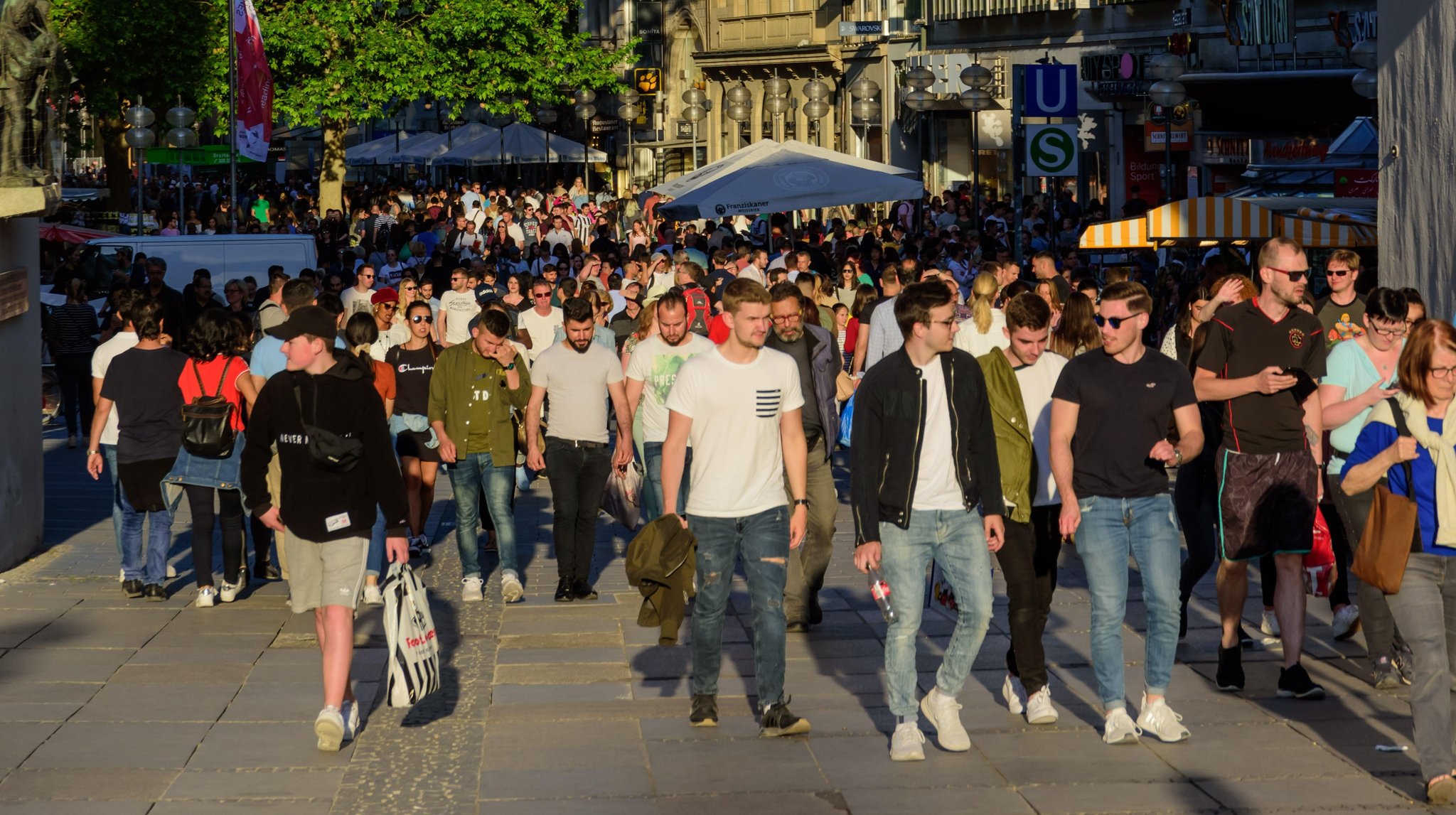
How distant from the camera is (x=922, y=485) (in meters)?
7.44

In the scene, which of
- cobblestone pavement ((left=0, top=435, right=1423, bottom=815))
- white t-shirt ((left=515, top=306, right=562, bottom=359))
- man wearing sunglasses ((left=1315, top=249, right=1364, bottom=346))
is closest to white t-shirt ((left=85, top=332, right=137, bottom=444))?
cobblestone pavement ((left=0, top=435, right=1423, bottom=815))

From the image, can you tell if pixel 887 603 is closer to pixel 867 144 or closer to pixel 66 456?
pixel 66 456

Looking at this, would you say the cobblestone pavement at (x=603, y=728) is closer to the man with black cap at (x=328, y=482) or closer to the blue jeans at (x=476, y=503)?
the blue jeans at (x=476, y=503)

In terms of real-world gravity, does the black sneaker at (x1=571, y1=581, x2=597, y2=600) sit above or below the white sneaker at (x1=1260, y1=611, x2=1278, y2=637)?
above

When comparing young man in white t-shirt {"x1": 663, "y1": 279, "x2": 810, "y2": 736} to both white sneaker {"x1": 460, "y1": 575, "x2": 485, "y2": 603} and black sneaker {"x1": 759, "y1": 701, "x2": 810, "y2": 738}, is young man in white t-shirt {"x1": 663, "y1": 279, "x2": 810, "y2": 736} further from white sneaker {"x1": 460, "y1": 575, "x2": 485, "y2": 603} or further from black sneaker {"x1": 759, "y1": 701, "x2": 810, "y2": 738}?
white sneaker {"x1": 460, "y1": 575, "x2": 485, "y2": 603}

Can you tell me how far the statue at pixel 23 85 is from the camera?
12.0 meters

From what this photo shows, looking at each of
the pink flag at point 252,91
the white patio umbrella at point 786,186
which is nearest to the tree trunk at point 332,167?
the pink flag at point 252,91

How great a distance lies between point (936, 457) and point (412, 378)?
5.68m

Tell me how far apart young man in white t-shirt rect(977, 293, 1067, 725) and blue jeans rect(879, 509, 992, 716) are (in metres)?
0.40

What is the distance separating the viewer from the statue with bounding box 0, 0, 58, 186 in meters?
12.0

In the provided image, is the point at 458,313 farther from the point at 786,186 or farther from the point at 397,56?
the point at 397,56

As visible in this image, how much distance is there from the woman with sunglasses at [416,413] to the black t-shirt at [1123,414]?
537 cm

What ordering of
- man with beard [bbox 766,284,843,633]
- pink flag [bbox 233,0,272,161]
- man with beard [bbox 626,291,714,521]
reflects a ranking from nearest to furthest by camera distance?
man with beard [bbox 766,284,843,633]
man with beard [bbox 626,291,714,521]
pink flag [bbox 233,0,272,161]

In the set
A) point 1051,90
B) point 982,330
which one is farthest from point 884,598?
point 1051,90
